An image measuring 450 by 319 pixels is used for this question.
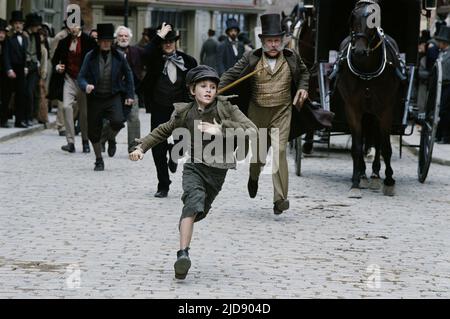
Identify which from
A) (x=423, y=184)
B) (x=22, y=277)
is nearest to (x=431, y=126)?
(x=423, y=184)

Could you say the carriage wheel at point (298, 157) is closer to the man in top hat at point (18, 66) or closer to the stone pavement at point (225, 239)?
the stone pavement at point (225, 239)

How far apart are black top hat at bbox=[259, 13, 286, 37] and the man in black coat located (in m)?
1.57

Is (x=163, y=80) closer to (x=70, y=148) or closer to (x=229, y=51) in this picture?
(x=70, y=148)

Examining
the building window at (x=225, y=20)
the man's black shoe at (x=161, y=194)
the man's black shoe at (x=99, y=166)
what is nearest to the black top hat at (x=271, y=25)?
the man's black shoe at (x=161, y=194)

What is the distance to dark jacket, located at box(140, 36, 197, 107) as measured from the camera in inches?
534

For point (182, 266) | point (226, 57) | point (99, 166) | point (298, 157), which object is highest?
point (182, 266)

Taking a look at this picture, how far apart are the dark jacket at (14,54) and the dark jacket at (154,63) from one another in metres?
9.70

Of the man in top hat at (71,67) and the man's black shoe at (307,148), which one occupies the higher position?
the man in top hat at (71,67)

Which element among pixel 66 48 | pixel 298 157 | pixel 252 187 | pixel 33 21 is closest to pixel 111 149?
pixel 66 48

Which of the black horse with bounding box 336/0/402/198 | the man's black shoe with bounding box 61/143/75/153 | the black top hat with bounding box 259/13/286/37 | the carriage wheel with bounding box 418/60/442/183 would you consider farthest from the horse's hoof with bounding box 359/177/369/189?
the man's black shoe with bounding box 61/143/75/153

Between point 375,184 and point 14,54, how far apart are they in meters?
10.2

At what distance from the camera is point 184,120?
29.6ft

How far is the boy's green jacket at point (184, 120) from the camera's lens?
8.84 m

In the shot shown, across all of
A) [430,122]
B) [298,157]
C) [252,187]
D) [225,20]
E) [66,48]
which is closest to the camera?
[252,187]
